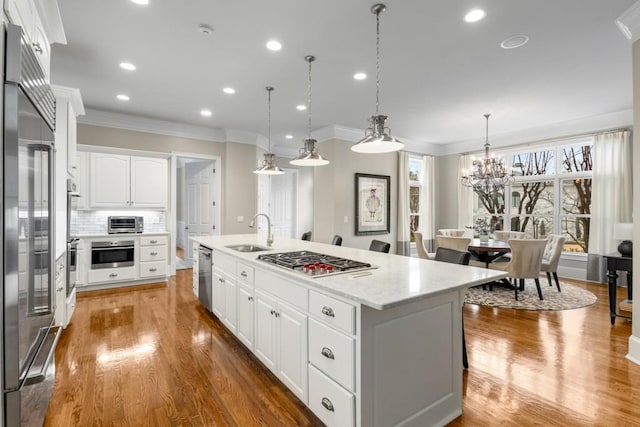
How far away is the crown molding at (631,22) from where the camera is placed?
242cm

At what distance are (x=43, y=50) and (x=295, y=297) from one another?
7.77 ft

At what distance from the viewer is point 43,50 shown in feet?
6.95

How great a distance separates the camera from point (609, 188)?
519 cm

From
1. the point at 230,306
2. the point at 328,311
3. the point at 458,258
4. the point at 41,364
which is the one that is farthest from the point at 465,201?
the point at 41,364

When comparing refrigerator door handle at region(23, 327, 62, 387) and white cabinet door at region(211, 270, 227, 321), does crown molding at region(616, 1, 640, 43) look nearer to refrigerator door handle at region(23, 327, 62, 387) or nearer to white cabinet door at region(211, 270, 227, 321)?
white cabinet door at region(211, 270, 227, 321)

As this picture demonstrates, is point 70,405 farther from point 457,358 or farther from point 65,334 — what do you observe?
point 457,358

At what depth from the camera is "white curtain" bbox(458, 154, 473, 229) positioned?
7.14 meters

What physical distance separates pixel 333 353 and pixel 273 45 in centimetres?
281

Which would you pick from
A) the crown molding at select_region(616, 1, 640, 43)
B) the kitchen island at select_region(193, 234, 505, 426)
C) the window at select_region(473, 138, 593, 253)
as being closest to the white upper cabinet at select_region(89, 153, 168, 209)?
the kitchen island at select_region(193, 234, 505, 426)

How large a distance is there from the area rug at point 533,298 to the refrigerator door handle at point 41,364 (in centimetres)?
432

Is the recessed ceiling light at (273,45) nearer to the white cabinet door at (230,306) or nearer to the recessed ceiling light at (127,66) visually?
the recessed ceiling light at (127,66)

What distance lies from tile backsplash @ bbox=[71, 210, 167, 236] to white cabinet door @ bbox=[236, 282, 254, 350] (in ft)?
12.0

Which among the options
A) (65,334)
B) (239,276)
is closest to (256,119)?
(239,276)

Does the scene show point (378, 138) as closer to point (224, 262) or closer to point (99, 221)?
point (224, 262)
